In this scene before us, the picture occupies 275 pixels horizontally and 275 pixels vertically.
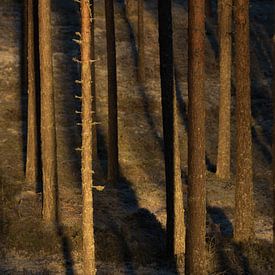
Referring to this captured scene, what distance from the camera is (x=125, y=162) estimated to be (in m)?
26.5

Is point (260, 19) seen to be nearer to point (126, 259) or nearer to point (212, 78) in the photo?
point (212, 78)

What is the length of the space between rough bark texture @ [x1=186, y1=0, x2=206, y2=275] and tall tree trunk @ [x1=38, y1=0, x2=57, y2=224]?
19.7ft

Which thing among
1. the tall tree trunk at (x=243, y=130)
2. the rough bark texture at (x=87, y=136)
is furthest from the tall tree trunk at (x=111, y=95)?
the rough bark texture at (x=87, y=136)

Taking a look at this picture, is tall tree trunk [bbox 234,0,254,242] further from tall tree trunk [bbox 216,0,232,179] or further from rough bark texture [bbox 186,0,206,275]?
tall tree trunk [bbox 216,0,232,179]

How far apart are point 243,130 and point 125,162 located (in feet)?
28.7

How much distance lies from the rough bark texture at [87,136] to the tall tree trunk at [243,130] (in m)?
6.71

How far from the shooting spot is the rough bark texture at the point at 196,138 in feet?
46.7

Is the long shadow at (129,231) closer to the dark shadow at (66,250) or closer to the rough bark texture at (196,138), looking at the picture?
the dark shadow at (66,250)

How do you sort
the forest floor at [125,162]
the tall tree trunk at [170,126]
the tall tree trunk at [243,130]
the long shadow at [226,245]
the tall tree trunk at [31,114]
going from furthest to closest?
the tall tree trunk at [31,114] < the tall tree trunk at [243,130] < the forest floor at [125,162] < the tall tree trunk at [170,126] < the long shadow at [226,245]

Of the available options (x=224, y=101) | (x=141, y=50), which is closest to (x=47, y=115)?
(x=224, y=101)

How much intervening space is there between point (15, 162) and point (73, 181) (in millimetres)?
3019

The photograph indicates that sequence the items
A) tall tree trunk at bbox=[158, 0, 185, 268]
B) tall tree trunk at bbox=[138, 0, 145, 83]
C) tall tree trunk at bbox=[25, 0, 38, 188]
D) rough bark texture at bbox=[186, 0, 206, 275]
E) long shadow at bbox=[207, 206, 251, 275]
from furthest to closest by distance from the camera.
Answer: tall tree trunk at bbox=[138, 0, 145, 83] < tall tree trunk at bbox=[25, 0, 38, 188] < tall tree trunk at bbox=[158, 0, 185, 268] < long shadow at bbox=[207, 206, 251, 275] < rough bark texture at bbox=[186, 0, 206, 275]

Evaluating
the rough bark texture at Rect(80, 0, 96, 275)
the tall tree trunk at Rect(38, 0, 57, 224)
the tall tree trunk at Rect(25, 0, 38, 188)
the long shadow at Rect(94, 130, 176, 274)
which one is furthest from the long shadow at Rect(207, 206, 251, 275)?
the tall tree trunk at Rect(25, 0, 38, 188)

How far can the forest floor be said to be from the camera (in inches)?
666
